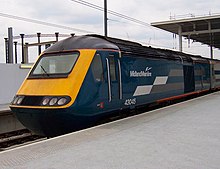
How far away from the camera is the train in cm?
779

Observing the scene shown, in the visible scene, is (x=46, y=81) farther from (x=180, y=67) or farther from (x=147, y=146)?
(x=180, y=67)

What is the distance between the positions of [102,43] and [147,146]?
407cm

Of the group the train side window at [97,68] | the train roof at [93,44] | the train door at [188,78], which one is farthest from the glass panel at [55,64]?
the train door at [188,78]

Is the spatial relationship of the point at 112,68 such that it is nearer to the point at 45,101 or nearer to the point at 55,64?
the point at 55,64

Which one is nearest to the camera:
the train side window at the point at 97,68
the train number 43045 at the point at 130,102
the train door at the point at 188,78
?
the train side window at the point at 97,68

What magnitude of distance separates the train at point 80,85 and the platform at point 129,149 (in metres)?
0.82

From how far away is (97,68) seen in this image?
8.49 metres

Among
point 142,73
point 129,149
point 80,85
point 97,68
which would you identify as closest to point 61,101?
point 80,85

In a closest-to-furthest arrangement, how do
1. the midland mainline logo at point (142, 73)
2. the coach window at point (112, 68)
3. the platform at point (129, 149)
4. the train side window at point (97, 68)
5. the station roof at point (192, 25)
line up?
the platform at point (129, 149)
the train side window at point (97, 68)
the coach window at point (112, 68)
the midland mainline logo at point (142, 73)
the station roof at point (192, 25)

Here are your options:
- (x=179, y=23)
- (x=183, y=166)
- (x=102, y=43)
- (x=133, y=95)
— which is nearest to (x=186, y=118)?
(x=133, y=95)

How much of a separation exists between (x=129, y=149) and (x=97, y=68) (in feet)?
11.1

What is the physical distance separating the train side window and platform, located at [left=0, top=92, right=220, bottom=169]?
4.49 feet

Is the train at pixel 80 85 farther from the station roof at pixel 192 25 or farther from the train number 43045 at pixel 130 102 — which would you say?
the station roof at pixel 192 25

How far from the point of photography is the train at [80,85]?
7.79m
